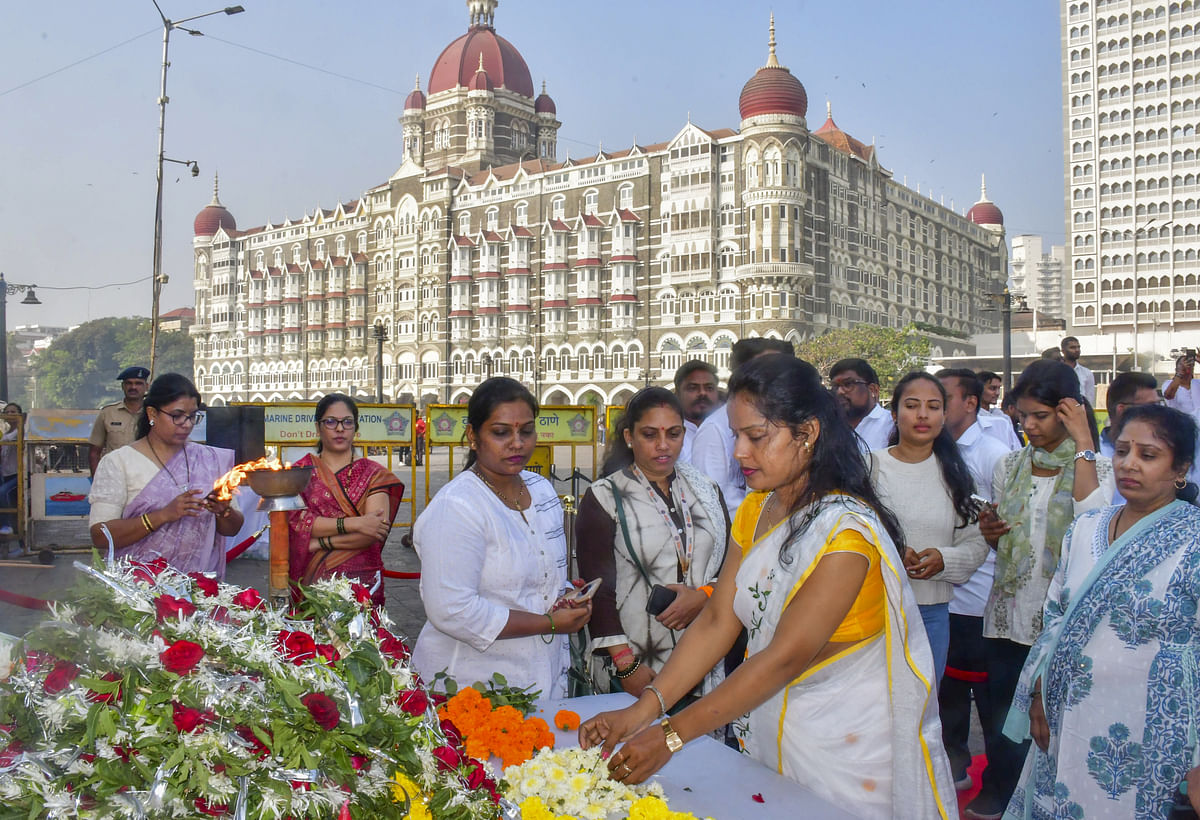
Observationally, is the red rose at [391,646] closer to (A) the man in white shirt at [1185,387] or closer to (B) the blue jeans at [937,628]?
(B) the blue jeans at [937,628]

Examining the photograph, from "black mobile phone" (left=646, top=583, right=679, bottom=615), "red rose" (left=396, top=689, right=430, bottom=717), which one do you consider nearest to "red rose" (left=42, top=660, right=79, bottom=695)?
"red rose" (left=396, top=689, right=430, bottom=717)

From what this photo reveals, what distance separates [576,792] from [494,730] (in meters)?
0.39

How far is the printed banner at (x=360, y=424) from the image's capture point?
10875 millimetres

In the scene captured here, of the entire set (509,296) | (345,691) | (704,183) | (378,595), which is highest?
(704,183)

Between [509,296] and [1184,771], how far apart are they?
54.7m

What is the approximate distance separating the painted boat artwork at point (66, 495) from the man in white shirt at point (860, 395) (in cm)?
841

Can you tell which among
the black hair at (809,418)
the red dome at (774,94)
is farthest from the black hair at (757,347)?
the red dome at (774,94)

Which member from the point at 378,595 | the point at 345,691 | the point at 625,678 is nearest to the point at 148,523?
the point at 378,595

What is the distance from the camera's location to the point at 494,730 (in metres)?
2.34

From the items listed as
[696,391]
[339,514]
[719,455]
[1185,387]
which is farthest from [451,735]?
[1185,387]

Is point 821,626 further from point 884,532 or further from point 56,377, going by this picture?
point 56,377

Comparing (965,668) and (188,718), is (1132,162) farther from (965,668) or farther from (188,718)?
(188,718)

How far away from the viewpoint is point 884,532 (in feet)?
7.26

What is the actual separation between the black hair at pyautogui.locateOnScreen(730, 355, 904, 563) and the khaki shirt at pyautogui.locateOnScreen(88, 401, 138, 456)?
23.9 ft
